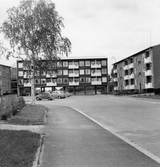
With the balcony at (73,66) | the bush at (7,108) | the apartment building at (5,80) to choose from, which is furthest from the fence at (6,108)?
the balcony at (73,66)

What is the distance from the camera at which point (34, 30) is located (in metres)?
25.9

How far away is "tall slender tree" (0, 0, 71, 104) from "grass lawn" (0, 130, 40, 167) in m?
18.0

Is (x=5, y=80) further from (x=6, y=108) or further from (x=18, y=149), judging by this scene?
(x=18, y=149)

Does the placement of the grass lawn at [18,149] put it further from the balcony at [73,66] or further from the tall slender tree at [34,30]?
the balcony at [73,66]

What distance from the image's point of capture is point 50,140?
29.3ft

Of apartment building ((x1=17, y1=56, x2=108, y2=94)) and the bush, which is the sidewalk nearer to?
the bush

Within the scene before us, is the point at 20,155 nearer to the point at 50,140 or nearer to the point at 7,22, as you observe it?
the point at 50,140

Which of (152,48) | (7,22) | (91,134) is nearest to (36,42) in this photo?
(7,22)

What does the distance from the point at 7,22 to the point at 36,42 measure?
354cm

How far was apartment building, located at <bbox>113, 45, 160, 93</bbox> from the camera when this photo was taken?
186ft

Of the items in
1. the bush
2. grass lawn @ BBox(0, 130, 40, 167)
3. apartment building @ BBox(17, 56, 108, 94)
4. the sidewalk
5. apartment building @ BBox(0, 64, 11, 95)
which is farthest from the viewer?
apartment building @ BBox(17, 56, 108, 94)

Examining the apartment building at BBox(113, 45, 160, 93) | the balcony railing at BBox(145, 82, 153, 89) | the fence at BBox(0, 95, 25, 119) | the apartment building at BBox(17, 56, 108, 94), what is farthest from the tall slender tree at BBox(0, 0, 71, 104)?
the apartment building at BBox(17, 56, 108, 94)

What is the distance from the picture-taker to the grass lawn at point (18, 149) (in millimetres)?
5551

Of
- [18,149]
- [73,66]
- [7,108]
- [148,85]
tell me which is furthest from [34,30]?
[73,66]
